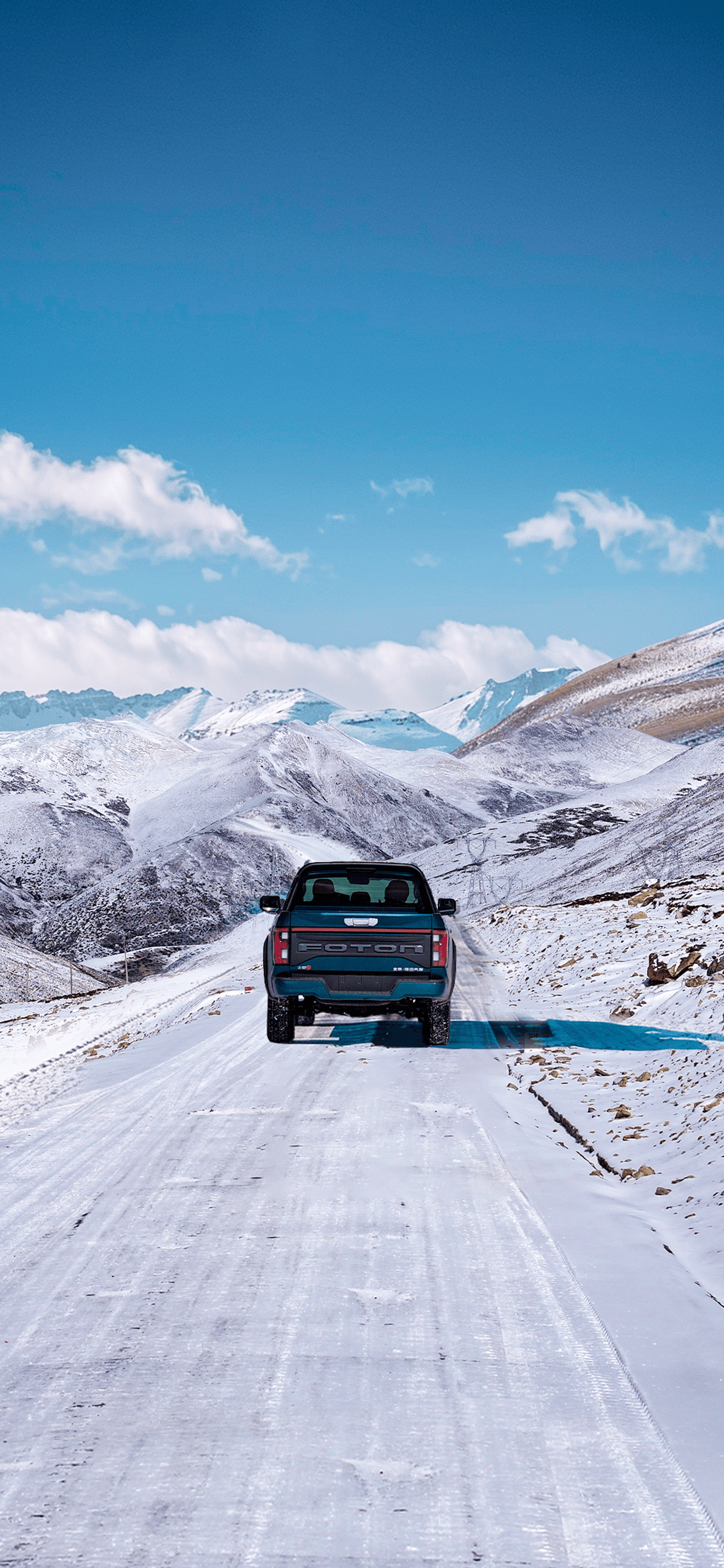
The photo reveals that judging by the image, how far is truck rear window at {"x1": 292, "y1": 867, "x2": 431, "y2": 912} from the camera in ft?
38.4

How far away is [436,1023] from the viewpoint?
1176 cm

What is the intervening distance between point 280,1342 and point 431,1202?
6.61 feet

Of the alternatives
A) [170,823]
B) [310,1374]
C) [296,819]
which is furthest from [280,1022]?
[170,823]

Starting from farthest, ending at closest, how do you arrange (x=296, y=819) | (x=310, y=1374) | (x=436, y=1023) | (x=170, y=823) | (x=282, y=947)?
1. (x=170, y=823)
2. (x=296, y=819)
3. (x=436, y=1023)
4. (x=282, y=947)
5. (x=310, y=1374)

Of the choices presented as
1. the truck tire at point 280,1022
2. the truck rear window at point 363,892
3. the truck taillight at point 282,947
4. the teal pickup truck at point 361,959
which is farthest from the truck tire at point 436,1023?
the truck taillight at point 282,947

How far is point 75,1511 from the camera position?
128 inches

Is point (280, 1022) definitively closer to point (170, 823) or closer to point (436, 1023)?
point (436, 1023)

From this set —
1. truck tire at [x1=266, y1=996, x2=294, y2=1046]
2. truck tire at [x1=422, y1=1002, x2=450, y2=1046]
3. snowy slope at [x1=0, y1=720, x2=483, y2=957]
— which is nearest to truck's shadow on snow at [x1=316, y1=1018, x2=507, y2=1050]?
truck tire at [x1=422, y1=1002, x2=450, y2=1046]

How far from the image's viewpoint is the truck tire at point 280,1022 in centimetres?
1192

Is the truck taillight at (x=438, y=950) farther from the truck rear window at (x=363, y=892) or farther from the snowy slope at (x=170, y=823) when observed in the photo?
the snowy slope at (x=170, y=823)

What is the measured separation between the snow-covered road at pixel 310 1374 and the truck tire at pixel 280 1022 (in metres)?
4.06

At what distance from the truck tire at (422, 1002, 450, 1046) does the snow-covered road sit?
3.79 m

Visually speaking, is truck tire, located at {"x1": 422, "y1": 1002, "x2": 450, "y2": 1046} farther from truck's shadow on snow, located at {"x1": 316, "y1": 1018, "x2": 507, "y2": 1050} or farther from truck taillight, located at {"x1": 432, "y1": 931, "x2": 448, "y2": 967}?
truck taillight, located at {"x1": 432, "y1": 931, "x2": 448, "y2": 967}

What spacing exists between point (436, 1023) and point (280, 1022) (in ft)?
6.17
